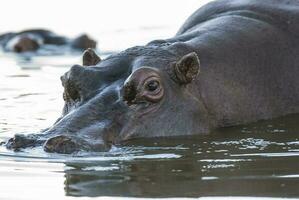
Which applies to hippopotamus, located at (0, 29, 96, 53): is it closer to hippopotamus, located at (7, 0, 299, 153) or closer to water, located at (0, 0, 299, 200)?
hippopotamus, located at (7, 0, 299, 153)

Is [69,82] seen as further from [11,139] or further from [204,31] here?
[204,31]

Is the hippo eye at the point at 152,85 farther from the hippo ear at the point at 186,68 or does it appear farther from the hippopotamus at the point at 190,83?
the hippo ear at the point at 186,68

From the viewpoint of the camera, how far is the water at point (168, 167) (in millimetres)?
6254

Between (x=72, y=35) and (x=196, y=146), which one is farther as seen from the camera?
(x=72, y=35)

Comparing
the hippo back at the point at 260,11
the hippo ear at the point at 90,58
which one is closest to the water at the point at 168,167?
the hippo ear at the point at 90,58

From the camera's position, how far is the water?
246 inches

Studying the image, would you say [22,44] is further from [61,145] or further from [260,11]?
[61,145]

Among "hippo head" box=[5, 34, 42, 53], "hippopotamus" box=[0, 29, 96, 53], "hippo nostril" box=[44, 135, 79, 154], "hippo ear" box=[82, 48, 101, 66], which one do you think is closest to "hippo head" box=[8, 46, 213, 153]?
"hippo nostril" box=[44, 135, 79, 154]

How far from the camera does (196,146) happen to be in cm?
773

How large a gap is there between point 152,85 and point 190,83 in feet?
1.65

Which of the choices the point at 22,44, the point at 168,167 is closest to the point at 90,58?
the point at 168,167

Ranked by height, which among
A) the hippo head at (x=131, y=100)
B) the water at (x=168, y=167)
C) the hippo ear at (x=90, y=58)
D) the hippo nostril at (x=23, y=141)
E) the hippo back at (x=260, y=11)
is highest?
the hippo back at (x=260, y=11)

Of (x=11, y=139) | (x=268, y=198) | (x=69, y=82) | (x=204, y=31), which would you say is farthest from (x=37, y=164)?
(x=204, y=31)

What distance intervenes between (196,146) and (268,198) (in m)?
1.81
